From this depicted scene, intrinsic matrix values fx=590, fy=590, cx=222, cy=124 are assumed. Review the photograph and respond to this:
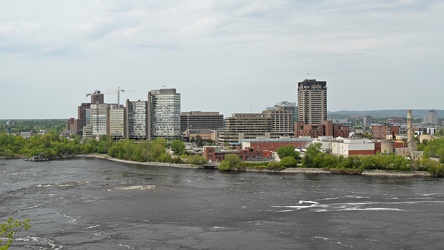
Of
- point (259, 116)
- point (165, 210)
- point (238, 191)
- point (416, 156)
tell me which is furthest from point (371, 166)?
point (259, 116)

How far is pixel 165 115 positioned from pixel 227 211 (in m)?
51.9

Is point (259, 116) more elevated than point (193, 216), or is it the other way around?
point (259, 116)

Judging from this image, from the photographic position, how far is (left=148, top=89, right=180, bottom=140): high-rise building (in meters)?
75.3

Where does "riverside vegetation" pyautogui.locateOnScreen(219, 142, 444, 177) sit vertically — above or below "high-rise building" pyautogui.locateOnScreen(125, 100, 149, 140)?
below

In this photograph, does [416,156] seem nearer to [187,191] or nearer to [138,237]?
[187,191]

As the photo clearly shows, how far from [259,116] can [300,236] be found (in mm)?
49452

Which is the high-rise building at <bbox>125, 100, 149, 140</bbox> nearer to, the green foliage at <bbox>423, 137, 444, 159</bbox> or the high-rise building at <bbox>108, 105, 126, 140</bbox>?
the high-rise building at <bbox>108, 105, 126, 140</bbox>

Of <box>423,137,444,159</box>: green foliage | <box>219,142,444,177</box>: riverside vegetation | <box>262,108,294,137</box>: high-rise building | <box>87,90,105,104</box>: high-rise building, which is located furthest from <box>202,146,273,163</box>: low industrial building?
<box>87,90,105,104</box>: high-rise building

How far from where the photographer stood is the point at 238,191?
99.6ft

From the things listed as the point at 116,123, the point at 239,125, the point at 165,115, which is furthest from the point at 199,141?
the point at 116,123

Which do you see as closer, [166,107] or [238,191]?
[238,191]

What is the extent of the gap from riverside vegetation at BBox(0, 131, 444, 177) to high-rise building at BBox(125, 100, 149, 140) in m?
7.25

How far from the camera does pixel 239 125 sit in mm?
67688

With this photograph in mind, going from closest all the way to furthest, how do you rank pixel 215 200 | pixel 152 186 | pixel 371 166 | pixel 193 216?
pixel 193 216 → pixel 215 200 → pixel 152 186 → pixel 371 166
